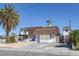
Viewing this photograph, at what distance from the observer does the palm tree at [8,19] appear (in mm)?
6816

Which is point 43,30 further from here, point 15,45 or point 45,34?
point 15,45

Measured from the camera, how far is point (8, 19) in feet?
24.0

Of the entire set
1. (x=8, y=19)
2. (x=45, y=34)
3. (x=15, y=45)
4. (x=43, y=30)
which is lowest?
(x=15, y=45)

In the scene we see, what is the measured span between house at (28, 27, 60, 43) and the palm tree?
57 centimetres

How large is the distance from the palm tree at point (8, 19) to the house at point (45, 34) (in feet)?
1.88

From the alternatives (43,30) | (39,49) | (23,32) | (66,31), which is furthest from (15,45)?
(66,31)

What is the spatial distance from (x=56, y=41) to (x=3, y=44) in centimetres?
192

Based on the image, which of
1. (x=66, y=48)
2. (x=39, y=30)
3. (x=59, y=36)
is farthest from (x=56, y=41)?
(x=66, y=48)

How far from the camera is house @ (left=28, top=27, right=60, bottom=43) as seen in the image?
6707 millimetres

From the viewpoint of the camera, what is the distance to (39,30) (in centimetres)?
695

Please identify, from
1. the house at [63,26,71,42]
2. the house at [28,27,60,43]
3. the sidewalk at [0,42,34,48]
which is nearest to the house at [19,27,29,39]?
the house at [28,27,60,43]

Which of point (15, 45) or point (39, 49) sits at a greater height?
point (15, 45)

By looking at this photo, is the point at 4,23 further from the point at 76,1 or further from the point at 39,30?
the point at 76,1

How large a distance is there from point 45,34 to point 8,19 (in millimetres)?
1276
